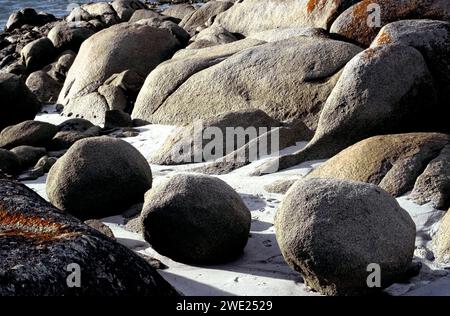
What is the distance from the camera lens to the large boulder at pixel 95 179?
24.0ft

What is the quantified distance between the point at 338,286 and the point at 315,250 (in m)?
0.29

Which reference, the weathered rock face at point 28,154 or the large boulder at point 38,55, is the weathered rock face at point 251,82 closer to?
the weathered rock face at point 28,154

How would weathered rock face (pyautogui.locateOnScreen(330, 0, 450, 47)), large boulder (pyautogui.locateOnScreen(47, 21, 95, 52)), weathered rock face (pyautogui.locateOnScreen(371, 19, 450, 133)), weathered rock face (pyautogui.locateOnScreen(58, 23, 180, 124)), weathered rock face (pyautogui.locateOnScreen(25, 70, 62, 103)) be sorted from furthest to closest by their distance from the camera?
large boulder (pyautogui.locateOnScreen(47, 21, 95, 52)), weathered rock face (pyautogui.locateOnScreen(25, 70, 62, 103)), weathered rock face (pyautogui.locateOnScreen(58, 23, 180, 124)), weathered rock face (pyautogui.locateOnScreen(330, 0, 450, 47)), weathered rock face (pyautogui.locateOnScreen(371, 19, 450, 133))

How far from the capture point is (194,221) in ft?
19.4

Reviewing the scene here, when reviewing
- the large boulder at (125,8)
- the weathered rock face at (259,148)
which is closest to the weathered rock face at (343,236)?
the weathered rock face at (259,148)

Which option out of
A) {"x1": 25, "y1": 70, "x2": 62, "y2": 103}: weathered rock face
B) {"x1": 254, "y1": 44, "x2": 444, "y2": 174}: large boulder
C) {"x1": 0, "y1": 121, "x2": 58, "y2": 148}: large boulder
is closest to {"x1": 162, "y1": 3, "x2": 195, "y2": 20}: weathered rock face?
{"x1": 25, "y1": 70, "x2": 62, "y2": 103}: weathered rock face

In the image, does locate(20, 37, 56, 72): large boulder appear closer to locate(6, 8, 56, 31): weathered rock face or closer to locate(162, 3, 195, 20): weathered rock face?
locate(162, 3, 195, 20): weathered rock face

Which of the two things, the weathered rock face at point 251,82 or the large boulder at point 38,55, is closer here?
the weathered rock face at point 251,82

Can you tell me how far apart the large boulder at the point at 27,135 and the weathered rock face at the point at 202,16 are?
568 centimetres

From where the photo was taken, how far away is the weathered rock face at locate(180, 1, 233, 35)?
1567cm

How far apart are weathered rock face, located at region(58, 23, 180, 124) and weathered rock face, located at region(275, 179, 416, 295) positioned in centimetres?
707

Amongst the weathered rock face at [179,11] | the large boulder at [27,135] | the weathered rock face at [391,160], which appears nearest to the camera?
the weathered rock face at [391,160]

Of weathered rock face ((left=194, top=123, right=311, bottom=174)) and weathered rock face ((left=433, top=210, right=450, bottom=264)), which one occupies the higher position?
weathered rock face ((left=433, top=210, right=450, bottom=264))
